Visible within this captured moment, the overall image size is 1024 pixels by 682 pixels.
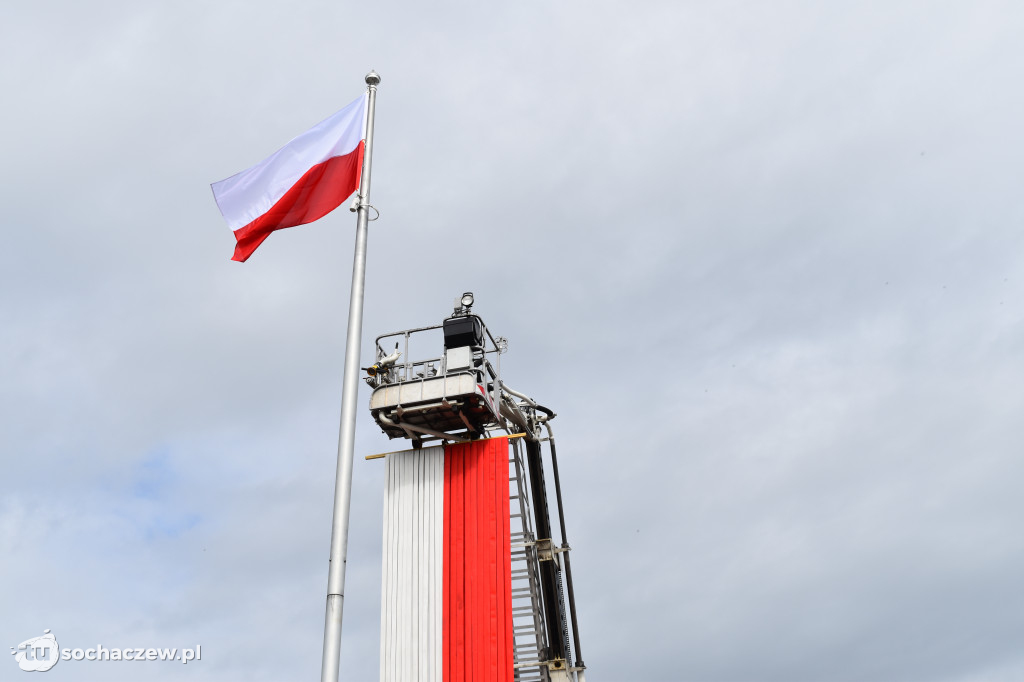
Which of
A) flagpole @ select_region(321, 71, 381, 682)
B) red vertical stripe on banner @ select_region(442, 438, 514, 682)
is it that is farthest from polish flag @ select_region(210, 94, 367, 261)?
red vertical stripe on banner @ select_region(442, 438, 514, 682)

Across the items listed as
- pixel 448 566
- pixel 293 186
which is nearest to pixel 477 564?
pixel 448 566

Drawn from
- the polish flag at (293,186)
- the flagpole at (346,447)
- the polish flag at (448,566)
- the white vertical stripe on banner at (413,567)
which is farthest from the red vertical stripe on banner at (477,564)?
the flagpole at (346,447)

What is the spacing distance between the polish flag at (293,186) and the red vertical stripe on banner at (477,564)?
581 inches

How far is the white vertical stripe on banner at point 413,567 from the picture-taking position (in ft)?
105

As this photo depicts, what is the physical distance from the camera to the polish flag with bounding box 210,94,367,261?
22.4 metres

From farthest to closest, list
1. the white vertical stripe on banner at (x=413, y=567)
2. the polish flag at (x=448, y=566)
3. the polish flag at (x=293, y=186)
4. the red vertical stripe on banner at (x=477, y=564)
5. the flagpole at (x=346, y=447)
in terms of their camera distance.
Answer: the white vertical stripe on banner at (x=413, y=567)
the polish flag at (x=448, y=566)
the red vertical stripe on banner at (x=477, y=564)
the polish flag at (x=293, y=186)
the flagpole at (x=346, y=447)

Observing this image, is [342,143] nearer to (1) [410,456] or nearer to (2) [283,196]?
(2) [283,196]

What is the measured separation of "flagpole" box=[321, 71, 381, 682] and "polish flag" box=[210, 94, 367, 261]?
51.3 inches

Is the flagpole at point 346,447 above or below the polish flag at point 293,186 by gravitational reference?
below

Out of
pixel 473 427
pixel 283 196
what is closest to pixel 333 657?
pixel 283 196

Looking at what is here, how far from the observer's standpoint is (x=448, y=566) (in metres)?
33.0

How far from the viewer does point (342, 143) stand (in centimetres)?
2298

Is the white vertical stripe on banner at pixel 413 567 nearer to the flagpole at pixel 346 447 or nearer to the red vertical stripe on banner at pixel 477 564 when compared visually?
the red vertical stripe on banner at pixel 477 564

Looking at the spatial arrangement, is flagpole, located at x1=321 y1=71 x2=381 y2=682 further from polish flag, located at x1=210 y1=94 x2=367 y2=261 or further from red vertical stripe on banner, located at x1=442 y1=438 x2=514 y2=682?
red vertical stripe on banner, located at x1=442 y1=438 x2=514 y2=682
